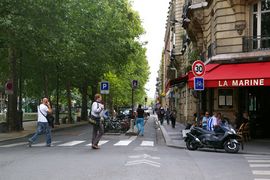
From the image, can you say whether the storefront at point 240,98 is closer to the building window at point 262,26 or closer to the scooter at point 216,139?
the building window at point 262,26

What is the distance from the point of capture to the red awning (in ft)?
66.7

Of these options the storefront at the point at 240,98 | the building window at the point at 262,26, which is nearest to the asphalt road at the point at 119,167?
the storefront at the point at 240,98

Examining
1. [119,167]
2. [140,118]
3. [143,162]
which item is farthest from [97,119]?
[140,118]

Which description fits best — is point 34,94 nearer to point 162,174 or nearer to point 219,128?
point 219,128

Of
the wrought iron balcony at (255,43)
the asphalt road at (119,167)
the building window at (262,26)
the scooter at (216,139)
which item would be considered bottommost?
the asphalt road at (119,167)

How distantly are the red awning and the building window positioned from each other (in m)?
1.32

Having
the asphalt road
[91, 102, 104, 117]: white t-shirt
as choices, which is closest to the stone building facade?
[91, 102, 104, 117]: white t-shirt

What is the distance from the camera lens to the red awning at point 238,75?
20344 mm

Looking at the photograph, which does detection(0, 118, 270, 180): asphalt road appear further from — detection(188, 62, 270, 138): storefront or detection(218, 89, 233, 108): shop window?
detection(218, 89, 233, 108): shop window

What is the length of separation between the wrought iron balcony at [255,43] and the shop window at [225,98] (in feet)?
9.03

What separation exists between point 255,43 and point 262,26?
2.75ft

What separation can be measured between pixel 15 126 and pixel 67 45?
676 cm

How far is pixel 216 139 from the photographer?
18.7 meters

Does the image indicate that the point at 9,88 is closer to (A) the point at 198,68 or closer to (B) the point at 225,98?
(B) the point at 225,98
